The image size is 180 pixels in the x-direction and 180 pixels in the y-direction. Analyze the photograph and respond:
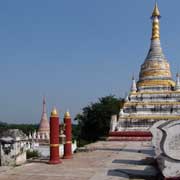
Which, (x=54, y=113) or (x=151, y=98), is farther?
(x=151, y=98)

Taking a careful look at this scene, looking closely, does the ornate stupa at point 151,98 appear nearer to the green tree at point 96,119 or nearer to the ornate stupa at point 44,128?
the green tree at point 96,119

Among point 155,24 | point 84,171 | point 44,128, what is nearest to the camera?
point 84,171

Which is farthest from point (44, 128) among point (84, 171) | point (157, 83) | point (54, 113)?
point (84, 171)

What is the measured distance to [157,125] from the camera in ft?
31.5

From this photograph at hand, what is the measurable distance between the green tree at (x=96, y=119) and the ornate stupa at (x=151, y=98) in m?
Answer: 5.71

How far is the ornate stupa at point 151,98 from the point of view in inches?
1150

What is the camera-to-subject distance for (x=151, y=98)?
3266cm

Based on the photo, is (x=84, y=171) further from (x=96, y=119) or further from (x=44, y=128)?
(x=44, y=128)

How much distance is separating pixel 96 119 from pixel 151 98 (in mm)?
9811

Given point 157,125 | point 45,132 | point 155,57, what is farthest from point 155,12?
point 157,125

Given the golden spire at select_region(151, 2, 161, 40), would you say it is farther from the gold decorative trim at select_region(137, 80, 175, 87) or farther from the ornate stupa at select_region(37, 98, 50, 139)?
the ornate stupa at select_region(37, 98, 50, 139)

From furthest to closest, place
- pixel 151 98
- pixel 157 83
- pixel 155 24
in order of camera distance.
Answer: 1. pixel 155 24
2. pixel 157 83
3. pixel 151 98

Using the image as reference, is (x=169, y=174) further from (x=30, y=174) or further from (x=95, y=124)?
(x=95, y=124)

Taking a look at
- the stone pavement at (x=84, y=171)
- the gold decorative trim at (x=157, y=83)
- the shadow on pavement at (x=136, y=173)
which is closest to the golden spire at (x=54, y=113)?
the stone pavement at (x=84, y=171)
